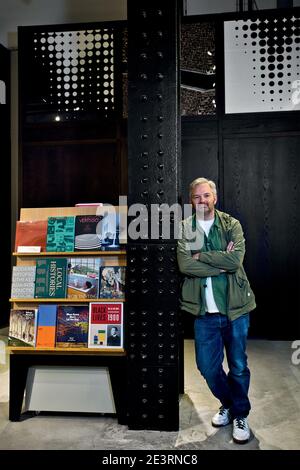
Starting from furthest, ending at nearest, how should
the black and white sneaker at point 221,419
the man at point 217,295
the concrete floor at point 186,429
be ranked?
the black and white sneaker at point 221,419
the man at point 217,295
the concrete floor at point 186,429

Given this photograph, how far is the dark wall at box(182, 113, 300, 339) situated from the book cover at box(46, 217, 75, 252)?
283cm

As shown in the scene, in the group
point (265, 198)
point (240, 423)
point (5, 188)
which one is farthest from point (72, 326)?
point (5, 188)

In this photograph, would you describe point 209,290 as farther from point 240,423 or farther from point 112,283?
point 240,423

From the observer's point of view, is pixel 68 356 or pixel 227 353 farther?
pixel 68 356

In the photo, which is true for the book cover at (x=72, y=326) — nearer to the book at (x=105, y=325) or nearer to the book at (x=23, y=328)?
the book at (x=105, y=325)

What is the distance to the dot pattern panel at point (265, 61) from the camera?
17.8ft

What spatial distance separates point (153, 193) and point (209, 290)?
0.73 meters

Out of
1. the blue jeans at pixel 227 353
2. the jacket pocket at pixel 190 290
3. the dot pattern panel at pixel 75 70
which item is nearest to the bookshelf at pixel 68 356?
the jacket pocket at pixel 190 290

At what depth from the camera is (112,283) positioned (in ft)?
10.3

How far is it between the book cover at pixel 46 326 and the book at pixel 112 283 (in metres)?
0.37

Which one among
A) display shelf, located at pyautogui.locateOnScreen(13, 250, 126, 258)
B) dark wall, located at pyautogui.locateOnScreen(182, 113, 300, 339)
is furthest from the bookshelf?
dark wall, located at pyautogui.locateOnScreen(182, 113, 300, 339)

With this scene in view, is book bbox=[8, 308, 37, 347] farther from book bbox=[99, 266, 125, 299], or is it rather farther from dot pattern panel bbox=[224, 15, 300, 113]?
dot pattern panel bbox=[224, 15, 300, 113]

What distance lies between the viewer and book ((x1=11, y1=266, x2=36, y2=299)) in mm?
3201

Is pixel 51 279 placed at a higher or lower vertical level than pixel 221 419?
higher
